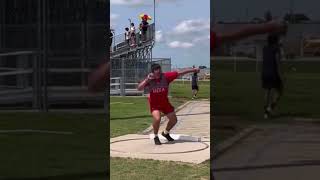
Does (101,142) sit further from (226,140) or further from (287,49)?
(287,49)

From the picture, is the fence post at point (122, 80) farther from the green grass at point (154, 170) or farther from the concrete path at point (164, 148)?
the green grass at point (154, 170)

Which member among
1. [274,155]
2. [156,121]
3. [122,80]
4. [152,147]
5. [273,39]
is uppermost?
[273,39]

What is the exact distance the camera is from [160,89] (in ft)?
27.9

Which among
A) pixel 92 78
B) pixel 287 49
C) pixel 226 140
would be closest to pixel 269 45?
pixel 287 49

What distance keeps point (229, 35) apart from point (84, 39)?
0.93 m

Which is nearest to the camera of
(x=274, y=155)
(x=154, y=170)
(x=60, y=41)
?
(x=274, y=155)

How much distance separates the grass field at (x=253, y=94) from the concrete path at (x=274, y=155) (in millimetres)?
90

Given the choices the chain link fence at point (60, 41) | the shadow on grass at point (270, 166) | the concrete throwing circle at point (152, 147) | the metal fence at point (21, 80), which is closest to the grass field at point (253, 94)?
the shadow on grass at point (270, 166)

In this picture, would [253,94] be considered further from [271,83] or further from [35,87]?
[35,87]

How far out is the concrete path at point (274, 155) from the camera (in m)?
3.32

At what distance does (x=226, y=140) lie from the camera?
340 cm

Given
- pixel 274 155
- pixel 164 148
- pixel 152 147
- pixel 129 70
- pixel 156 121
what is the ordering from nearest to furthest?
pixel 274 155, pixel 164 148, pixel 152 147, pixel 156 121, pixel 129 70

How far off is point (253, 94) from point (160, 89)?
5260mm

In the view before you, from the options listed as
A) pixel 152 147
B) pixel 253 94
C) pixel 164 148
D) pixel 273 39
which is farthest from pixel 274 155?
pixel 152 147
